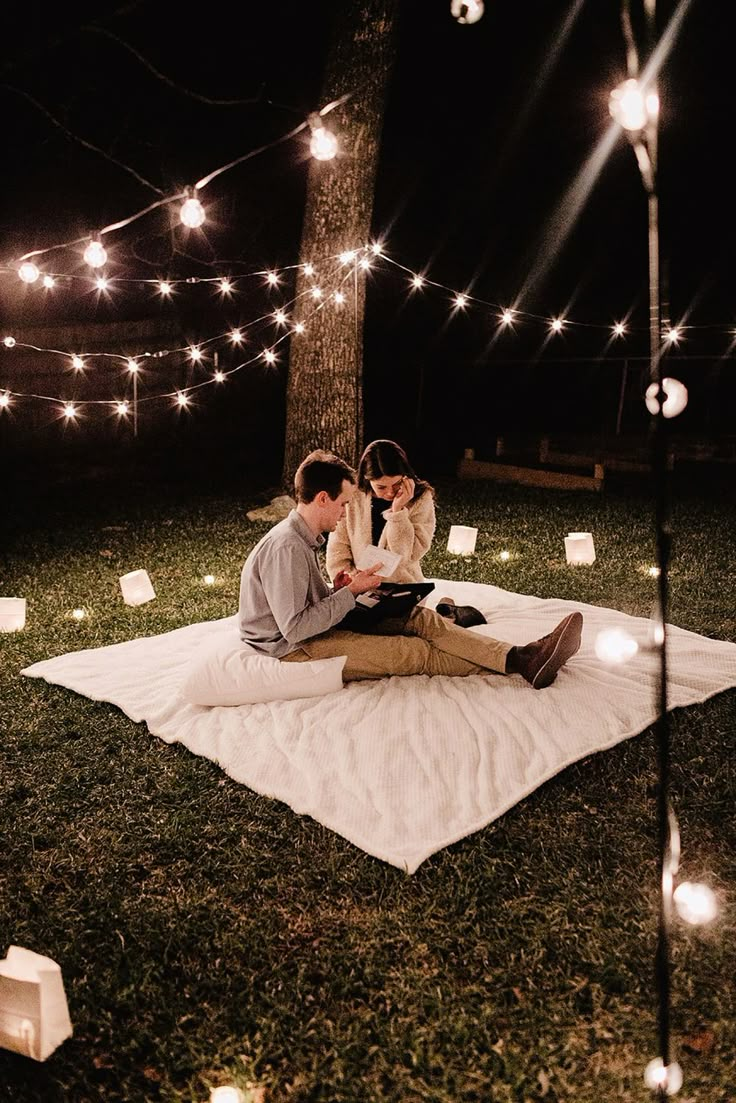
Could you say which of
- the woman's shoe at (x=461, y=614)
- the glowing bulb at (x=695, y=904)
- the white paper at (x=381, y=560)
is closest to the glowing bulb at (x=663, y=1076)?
the glowing bulb at (x=695, y=904)

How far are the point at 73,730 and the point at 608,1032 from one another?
8.33ft

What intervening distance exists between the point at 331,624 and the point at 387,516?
1.29 m

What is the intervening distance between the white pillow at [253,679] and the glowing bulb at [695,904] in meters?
1.85

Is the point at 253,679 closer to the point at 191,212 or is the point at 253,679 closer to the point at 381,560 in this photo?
the point at 381,560

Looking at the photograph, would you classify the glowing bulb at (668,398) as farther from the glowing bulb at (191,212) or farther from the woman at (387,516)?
the glowing bulb at (191,212)

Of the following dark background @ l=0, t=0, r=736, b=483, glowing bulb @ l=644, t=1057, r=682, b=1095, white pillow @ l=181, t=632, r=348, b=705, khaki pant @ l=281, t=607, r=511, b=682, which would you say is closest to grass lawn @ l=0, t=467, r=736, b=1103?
glowing bulb @ l=644, t=1057, r=682, b=1095

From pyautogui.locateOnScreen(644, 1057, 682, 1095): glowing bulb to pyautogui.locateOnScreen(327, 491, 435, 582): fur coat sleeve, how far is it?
319 centimetres

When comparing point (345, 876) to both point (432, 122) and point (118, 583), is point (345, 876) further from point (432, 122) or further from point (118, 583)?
point (432, 122)

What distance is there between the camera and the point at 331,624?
3.67m

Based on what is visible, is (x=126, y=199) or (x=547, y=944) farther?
(x=126, y=199)

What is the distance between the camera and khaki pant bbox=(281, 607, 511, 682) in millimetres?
3828

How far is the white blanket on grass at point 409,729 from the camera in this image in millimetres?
2877

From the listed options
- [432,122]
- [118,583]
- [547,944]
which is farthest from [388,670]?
[432,122]

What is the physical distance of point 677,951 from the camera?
2.19m
